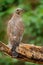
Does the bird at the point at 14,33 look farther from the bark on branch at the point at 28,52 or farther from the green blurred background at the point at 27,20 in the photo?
the green blurred background at the point at 27,20

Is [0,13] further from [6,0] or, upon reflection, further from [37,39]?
[37,39]

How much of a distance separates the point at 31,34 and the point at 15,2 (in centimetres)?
69

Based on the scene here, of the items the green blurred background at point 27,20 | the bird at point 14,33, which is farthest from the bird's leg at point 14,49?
the green blurred background at point 27,20

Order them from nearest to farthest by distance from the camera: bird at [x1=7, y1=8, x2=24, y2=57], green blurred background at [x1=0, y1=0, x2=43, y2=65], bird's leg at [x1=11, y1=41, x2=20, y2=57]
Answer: bird's leg at [x1=11, y1=41, x2=20, y2=57]
bird at [x1=7, y1=8, x2=24, y2=57]
green blurred background at [x1=0, y1=0, x2=43, y2=65]

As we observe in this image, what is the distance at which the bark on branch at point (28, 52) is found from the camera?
18.1 ft

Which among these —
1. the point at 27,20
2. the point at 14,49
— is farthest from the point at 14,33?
the point at 27,20

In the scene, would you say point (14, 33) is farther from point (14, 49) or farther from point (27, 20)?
point (27, 20)

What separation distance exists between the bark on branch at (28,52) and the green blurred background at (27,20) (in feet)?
5.02

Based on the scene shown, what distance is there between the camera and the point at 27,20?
7125 mm

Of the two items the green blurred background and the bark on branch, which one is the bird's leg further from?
the green blurred background

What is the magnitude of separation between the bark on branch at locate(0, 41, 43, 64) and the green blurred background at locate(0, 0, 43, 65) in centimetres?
153

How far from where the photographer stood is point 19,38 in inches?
224

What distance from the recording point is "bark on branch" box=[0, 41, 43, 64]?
5523 mm

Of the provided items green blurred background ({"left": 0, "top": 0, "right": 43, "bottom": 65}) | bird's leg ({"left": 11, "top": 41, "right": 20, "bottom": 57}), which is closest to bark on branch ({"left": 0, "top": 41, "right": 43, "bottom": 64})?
bird's leg ({"left": 11, "top": 41, "right": 20, "bottom": 57})
